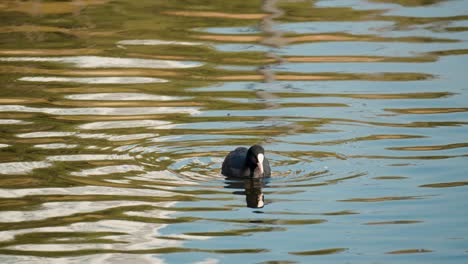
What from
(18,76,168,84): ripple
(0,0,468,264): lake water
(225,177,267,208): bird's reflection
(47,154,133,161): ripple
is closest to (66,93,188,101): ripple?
(0,0,468,264): lake water

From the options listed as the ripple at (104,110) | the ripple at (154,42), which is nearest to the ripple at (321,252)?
the ripple at (104,110)

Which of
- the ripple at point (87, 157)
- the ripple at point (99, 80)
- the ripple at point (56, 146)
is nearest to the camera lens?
the ripple at point (87, 157)

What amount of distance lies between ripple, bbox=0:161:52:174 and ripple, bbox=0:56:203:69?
18.1 feet

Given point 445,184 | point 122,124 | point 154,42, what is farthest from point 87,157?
point 154,42

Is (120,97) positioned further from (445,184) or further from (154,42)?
(445,184)

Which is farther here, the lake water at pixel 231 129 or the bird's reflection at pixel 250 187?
the bird's reflection at pixel 250 187

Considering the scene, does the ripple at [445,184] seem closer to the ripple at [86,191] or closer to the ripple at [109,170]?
the ripple at [86,191]

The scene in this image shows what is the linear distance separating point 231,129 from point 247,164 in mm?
2247

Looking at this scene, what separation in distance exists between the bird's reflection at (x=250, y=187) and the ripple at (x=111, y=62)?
228 inches

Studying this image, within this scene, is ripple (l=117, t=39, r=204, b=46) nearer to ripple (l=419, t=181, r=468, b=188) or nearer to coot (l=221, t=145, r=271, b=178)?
coot (l=221, t=145, r=271, b=178)

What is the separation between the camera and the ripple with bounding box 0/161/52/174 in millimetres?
15312

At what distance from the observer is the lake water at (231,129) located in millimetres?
12914

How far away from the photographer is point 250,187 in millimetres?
15141

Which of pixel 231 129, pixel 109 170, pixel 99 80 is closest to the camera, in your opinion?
pixel 109 170
